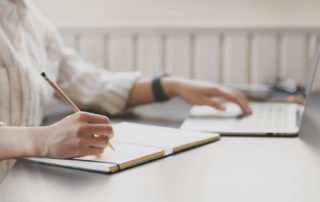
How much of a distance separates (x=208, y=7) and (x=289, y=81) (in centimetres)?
41

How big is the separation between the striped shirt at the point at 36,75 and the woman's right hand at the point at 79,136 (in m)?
0.13

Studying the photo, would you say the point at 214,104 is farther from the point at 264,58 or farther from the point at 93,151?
the point at 264,58

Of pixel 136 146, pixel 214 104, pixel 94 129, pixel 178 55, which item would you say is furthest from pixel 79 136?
pixel 178 55

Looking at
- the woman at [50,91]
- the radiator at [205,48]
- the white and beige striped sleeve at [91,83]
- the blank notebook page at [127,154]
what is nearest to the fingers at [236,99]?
the woman at [50,91]

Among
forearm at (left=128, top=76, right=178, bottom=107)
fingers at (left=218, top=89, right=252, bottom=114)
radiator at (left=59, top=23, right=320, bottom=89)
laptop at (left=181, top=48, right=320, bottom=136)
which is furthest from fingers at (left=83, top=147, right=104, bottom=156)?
radiator at (left=59, top=23, right=320, bottom=89)

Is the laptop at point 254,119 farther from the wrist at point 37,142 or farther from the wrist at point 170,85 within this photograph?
the wrist at point 37,142

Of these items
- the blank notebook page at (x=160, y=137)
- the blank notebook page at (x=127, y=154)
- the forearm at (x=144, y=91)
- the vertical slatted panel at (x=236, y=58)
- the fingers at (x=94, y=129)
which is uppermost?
the fingers at (x=94, y=129)

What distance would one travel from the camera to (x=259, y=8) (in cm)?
216

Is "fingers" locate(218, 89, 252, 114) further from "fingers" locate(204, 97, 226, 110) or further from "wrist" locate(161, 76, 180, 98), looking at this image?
"wrist" locate(161, 76, 180, 98)

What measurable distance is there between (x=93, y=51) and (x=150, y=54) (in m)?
0.22

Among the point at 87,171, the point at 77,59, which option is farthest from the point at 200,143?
the point at 77,59

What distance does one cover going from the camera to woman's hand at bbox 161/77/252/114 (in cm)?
142

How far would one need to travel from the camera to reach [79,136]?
2.92 ft

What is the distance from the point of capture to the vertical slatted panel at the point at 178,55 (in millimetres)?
2203
